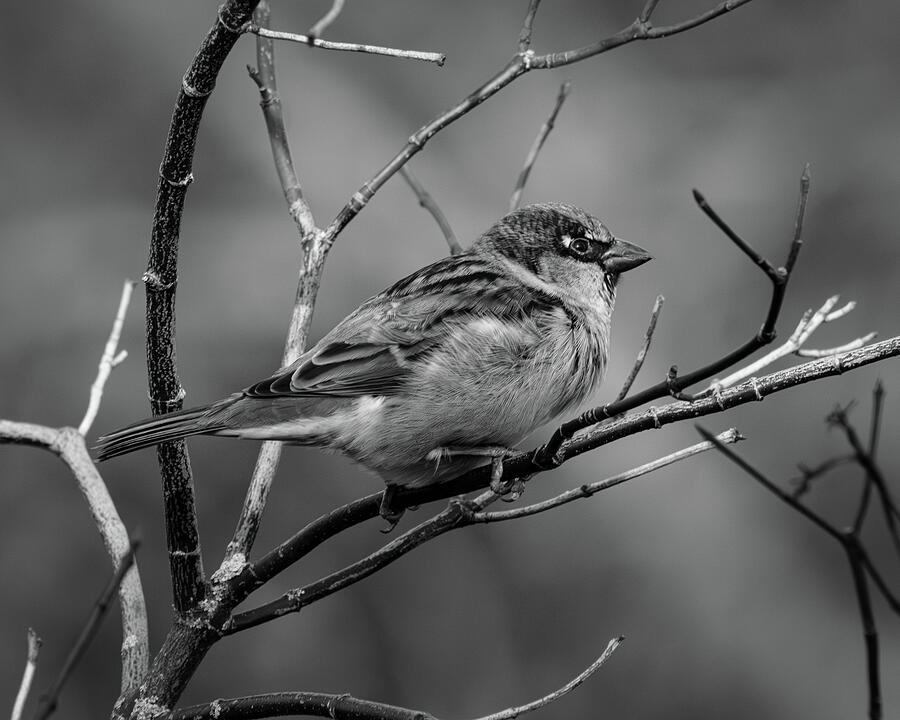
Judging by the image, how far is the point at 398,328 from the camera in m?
3.22

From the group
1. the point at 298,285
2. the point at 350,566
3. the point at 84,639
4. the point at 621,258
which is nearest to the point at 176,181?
the point at 298,285

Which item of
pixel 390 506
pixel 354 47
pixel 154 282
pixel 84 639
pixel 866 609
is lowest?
pixel 866 609

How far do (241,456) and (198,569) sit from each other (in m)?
2.94

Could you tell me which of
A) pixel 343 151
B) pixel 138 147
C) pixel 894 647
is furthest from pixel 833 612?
pixel 138 147

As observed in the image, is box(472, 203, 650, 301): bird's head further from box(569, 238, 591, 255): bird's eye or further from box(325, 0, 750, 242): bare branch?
box(325, 0, 750, 242): bare branch

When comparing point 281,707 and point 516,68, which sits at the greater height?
point 516,68

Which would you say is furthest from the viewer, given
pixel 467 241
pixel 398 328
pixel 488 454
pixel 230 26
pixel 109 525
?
pixel 467 241

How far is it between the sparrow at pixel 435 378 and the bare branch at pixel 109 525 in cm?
6

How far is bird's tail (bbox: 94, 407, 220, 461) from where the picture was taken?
2.41 metres

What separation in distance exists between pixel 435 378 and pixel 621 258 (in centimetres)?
→ 95

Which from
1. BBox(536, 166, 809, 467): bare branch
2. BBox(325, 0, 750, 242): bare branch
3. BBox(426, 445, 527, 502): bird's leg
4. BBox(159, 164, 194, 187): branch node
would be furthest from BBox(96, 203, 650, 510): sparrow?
BBox(536, 166, 809, 467): bare branch

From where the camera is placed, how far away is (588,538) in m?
5.24

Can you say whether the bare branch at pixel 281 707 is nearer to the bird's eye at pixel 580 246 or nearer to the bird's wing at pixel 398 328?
the bird's wing at pixel 398 328

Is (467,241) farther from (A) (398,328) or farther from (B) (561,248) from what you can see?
(A) (398,328)
